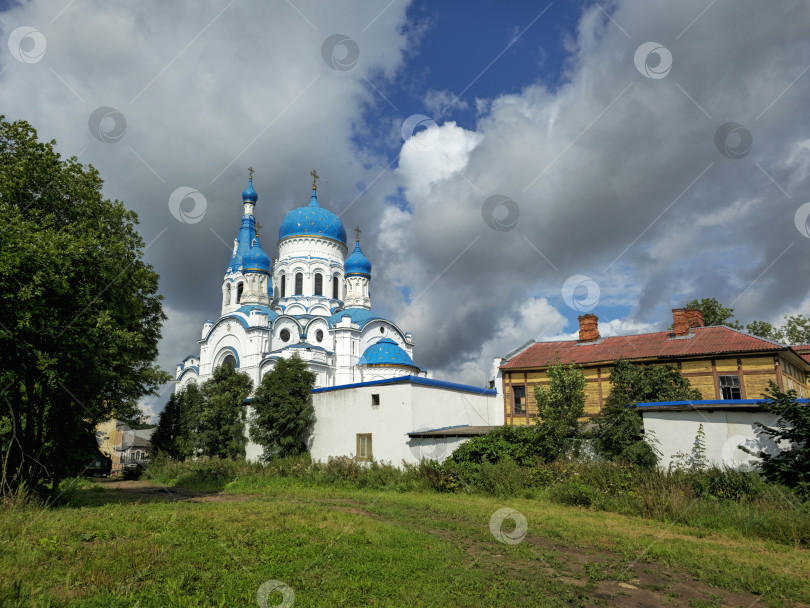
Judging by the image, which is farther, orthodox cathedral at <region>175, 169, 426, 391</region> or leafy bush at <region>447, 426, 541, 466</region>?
orthodox cathedral at <region>175, 169, 426, 391</region>

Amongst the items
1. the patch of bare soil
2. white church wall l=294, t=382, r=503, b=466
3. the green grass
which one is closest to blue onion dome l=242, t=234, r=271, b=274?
the patch of bare soil

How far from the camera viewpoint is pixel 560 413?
16531mm

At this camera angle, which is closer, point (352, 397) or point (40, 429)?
point (40, 429)

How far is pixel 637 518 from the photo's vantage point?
1081 cm

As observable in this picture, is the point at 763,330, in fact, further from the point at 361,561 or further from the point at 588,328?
the point at 361,561

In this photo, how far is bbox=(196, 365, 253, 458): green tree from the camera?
2524 cm

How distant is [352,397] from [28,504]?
502 inches

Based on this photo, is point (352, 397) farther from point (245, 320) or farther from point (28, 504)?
point (245, 320)

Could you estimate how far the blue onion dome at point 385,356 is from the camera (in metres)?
35.7

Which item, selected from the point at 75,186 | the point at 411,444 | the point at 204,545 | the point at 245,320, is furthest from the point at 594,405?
the point at 245,320

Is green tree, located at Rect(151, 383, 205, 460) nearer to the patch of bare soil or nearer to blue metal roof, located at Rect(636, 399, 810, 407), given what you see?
the patch of bare soil

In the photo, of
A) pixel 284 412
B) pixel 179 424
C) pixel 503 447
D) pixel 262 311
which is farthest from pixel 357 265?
pixel 503 447

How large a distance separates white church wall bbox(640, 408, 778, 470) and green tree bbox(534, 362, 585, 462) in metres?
2.29

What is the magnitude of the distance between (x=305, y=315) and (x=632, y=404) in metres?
31.1
